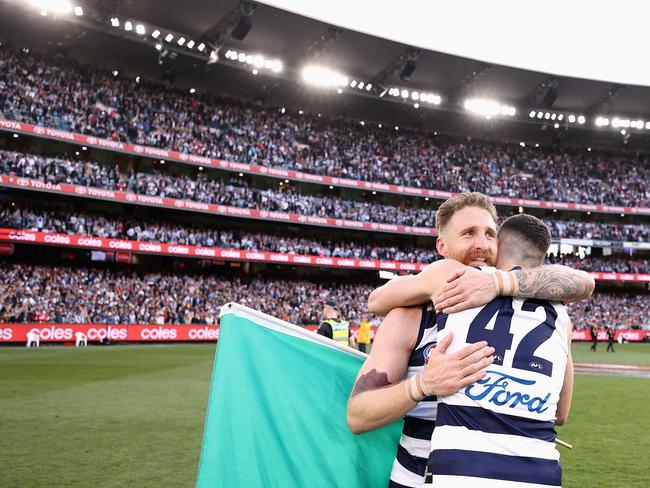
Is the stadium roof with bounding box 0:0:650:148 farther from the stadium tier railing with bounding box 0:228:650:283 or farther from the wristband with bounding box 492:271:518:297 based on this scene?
the wristband with bounding box 492:271:518:297

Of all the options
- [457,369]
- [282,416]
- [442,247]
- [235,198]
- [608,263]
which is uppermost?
[235,198]

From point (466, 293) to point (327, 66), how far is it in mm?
47128

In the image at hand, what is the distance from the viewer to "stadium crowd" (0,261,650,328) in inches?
1270

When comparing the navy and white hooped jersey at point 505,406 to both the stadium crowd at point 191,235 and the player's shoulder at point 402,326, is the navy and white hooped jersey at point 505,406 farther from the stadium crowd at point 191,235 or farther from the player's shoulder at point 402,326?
the stadium crowd at point 191,235

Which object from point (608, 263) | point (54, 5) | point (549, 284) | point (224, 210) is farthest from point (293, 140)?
point (549, 284)

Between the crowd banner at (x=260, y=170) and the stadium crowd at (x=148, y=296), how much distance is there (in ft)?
26.6

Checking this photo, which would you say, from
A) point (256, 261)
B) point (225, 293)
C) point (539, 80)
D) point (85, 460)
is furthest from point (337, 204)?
point (85, 460)

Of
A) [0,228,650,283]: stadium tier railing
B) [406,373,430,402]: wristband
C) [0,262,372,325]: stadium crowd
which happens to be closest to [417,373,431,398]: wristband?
[406,373,430,402]: wristband

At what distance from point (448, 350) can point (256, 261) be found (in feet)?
145

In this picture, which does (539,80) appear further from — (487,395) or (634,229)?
(487,395)

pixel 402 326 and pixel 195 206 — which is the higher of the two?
pixel 195 206

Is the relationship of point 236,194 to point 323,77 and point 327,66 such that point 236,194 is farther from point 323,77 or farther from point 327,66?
point 327,66

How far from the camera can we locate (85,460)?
7.68 metres

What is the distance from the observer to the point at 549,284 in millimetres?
2344
